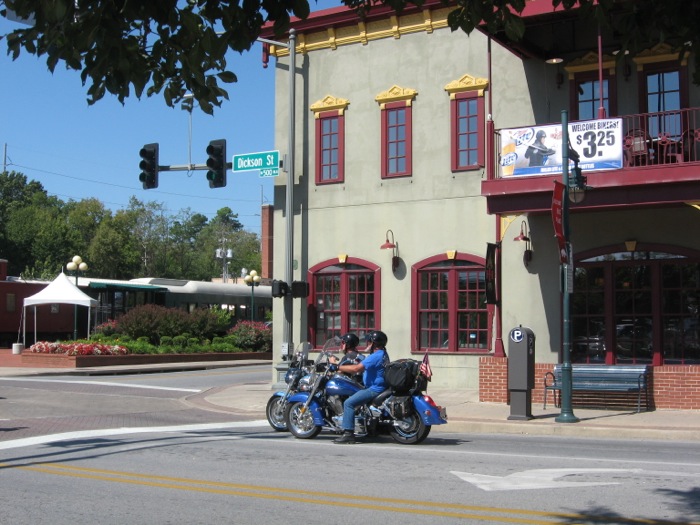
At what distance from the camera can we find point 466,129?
21.0 m

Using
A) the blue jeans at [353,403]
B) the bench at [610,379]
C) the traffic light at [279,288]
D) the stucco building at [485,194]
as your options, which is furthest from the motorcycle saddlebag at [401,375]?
the traffic light at [279,288]

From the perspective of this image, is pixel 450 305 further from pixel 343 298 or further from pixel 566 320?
pixel 566 320

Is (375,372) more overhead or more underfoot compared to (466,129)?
more underfoot

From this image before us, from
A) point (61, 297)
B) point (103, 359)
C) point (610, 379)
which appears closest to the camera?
point (610, 379)

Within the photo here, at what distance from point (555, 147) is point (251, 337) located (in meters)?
26.9

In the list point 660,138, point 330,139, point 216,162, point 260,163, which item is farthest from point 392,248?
point 660,138

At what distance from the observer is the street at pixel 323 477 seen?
788cm

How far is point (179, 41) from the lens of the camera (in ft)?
20.5

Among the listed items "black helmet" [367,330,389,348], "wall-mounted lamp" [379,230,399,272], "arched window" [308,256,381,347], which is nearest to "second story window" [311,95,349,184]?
"wall-mounted lamp" [379,230,399,272]

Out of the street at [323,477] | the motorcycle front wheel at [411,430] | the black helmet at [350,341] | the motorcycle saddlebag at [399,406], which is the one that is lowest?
the street at [323,477]

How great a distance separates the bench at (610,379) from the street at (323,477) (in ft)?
10.2

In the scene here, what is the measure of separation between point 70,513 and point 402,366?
219 inches

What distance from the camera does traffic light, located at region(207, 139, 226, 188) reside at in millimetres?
21562

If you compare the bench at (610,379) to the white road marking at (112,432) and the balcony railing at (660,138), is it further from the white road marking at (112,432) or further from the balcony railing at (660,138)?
the white road marking at (112,432)
